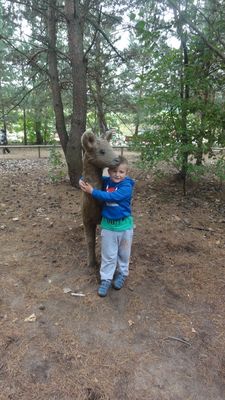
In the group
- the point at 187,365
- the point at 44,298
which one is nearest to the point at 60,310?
the point at 44,298

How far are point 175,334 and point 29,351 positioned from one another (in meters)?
1.29

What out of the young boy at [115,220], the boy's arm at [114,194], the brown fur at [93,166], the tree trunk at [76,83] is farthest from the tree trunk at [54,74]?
the boy's arm at [114,194]

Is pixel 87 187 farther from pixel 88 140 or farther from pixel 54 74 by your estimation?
pixel 54 74

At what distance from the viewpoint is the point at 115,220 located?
318 centimetres

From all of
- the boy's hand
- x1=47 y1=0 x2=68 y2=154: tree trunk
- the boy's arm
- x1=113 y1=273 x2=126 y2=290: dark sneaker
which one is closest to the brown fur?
the boy's hand

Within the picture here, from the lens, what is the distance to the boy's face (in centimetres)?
306

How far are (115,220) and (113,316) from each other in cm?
93

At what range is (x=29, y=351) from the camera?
258 centimetres

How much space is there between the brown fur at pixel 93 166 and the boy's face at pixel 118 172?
5cm

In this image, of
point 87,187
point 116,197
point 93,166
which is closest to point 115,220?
point 116,197

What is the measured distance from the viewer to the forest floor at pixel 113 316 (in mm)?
2322

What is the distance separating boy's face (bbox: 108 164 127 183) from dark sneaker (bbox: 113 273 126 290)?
110 cm

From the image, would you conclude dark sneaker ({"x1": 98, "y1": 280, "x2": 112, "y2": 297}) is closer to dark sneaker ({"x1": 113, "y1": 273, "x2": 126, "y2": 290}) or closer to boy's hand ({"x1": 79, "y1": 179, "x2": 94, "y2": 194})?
dark sneaker ({"x1": 113, "y1": 273, "x2": 126, "y2": 290})

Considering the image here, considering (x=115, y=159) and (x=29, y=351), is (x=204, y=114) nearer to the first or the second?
(x=115, y=159)
